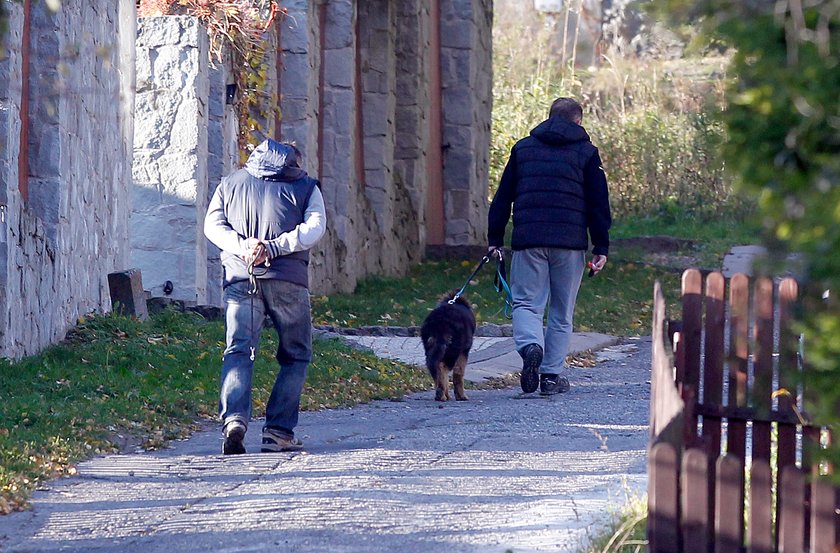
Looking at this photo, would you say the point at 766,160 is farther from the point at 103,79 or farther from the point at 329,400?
the point at 103,79

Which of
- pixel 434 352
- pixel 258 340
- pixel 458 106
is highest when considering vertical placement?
pixel 458 106

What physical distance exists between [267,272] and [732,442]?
2656 mm

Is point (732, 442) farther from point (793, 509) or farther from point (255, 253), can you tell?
point (255, 253)

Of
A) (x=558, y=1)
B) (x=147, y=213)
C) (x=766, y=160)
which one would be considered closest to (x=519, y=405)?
(x=147, y=213)

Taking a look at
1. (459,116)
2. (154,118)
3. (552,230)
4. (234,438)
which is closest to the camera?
(234,438)

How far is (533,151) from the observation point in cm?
906

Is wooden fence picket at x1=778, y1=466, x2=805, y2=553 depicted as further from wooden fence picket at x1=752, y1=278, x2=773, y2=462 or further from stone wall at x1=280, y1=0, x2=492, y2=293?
stone wall at x1=280, y1=0, x2=492, y2=293

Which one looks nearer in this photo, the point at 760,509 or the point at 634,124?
the point at 760,509

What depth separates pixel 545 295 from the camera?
9.09m

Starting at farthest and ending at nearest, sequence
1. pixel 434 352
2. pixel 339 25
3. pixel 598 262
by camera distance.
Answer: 1. pixel 339 25
2. pixel 598 262
3. pixel 434 352

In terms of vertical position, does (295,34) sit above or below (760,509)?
above

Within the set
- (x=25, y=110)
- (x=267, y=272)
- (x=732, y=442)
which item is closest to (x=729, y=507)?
(x=732, y=442)

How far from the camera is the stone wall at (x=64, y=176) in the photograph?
8.34 m

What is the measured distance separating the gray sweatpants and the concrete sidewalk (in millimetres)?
1067
